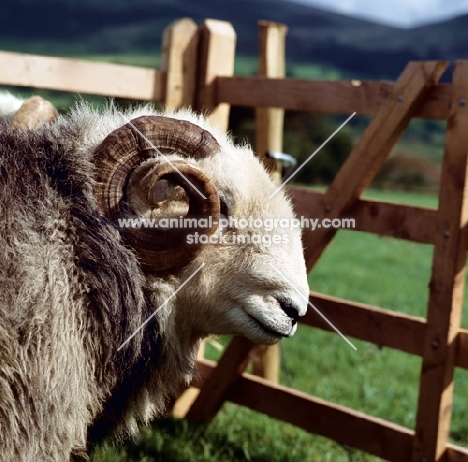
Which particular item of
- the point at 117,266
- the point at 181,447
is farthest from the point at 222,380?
the point at 117,266

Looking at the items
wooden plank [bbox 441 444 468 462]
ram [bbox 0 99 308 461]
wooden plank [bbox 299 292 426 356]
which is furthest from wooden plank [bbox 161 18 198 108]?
wooden plank [bbox 441 444 468 462]

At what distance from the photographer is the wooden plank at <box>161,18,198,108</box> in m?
4.68

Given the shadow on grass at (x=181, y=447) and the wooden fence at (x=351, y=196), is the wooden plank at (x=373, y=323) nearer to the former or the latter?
the wooden fence at (x=351, y=196)

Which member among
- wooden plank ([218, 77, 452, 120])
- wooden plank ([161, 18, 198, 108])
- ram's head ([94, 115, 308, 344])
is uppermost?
wooden plank ([161, 18, 198, 108])

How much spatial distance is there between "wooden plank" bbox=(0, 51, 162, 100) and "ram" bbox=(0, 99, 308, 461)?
49.2 inches

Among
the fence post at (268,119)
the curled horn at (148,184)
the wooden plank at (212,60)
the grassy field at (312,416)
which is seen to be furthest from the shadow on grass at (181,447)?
the wooden plank at (212,60)

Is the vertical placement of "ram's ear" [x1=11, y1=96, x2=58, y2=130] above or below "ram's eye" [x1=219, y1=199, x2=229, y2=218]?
above

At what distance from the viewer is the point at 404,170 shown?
146ft

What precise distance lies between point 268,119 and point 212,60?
618 millimetres

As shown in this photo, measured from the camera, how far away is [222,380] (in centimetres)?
456

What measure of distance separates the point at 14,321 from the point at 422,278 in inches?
379

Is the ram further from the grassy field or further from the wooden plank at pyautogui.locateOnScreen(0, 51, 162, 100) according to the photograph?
the wooden plank at pyautogui.locateOnScreen(0, 51, 162, 100)

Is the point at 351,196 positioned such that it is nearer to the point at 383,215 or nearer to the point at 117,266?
the point at 383,215

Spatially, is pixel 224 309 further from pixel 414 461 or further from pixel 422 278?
pixel 422 278
